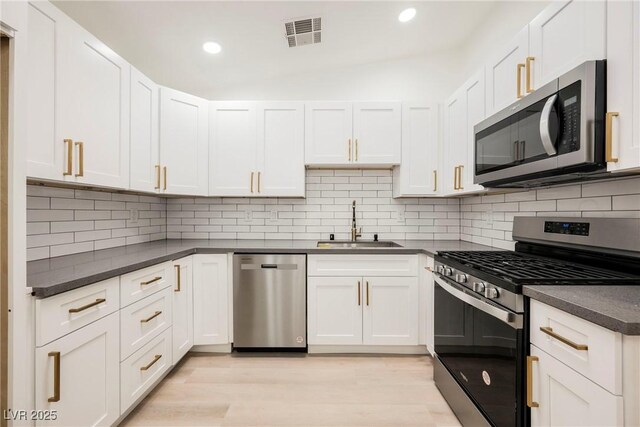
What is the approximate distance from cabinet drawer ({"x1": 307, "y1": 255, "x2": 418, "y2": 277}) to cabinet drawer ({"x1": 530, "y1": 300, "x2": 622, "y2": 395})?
4.51ft

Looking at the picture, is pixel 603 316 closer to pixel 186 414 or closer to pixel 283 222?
pixel 186 414

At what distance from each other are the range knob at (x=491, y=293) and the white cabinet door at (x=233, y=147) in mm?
2084

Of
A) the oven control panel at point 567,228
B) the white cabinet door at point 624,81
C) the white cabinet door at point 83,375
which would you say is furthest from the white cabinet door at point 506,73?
the white cabinet door at point 83,375

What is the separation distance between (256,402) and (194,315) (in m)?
0.94

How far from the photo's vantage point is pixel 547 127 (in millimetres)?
1354

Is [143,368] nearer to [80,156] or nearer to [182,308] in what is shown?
[182,308]

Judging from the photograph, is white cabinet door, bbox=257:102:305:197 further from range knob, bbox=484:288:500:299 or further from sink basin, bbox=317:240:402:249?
range knob, bbox=484:288:500:299

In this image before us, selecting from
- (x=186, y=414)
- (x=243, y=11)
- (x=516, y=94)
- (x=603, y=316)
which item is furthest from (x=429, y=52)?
(x=186, y=414)

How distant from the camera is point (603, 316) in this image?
865mm

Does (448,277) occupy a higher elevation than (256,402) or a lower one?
higher

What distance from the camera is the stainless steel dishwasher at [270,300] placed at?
8.41ft

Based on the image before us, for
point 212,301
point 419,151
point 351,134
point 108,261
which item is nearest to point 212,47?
point 351,134

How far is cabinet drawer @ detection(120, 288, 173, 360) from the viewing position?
170cm

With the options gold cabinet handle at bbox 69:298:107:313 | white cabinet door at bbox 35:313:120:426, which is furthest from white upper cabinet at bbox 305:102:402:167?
white cabinet door at bbox 35:313:120:426
